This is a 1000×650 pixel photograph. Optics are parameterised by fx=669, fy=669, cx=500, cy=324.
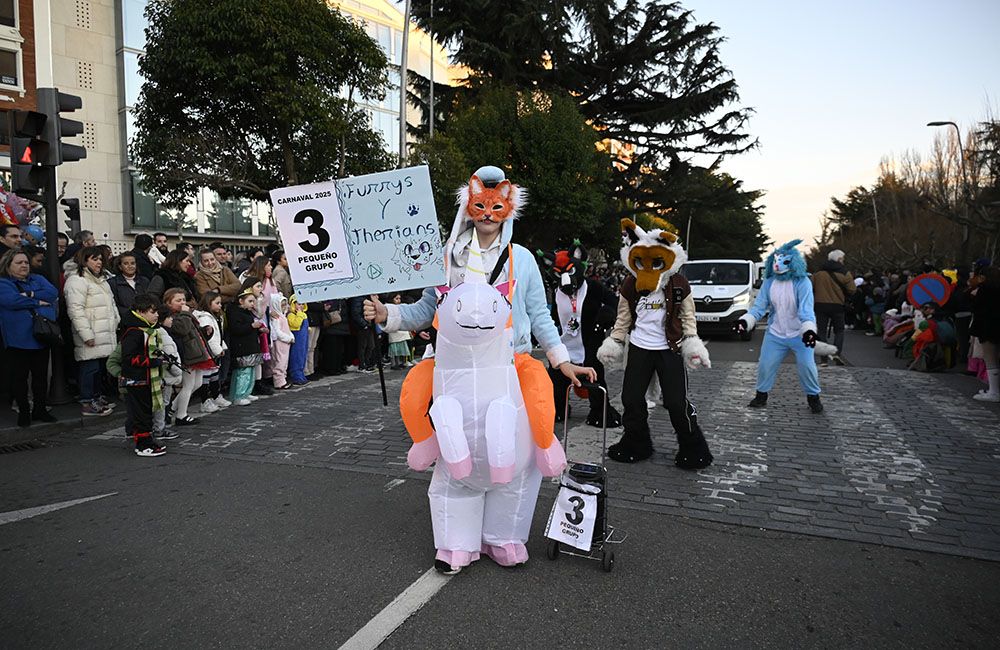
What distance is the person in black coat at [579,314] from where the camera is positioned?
7.03m

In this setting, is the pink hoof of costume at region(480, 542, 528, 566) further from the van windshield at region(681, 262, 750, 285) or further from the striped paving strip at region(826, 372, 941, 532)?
the van windshield at region(681, 262, 750, 285)

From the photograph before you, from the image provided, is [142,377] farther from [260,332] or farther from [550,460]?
[550,460]

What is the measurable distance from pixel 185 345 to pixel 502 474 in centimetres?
495

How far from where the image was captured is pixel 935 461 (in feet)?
18.7

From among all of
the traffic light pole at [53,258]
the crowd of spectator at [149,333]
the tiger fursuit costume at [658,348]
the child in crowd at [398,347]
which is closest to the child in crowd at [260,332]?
the crowd of spectator at [149,333]

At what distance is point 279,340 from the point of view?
360 inches

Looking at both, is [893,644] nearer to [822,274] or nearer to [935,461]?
[935,461]

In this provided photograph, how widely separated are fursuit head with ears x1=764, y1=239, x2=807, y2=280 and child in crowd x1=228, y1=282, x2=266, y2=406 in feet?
20.2

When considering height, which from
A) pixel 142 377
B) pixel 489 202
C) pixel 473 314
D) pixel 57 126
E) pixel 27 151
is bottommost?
pixel 142 377

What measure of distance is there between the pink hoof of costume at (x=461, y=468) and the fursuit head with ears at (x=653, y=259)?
288 cm

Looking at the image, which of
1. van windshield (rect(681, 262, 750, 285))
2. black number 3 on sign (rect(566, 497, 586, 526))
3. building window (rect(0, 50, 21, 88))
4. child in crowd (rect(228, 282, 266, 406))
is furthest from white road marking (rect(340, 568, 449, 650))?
building window (rect(0, 50, 21, 88))

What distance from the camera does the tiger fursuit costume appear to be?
17.9 ft

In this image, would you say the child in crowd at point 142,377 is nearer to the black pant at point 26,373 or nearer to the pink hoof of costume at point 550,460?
the black pant at point 26,373

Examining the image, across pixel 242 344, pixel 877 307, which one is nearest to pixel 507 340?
pixel 242 344
